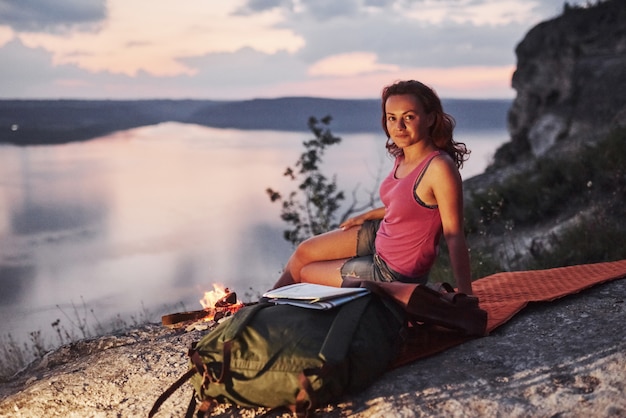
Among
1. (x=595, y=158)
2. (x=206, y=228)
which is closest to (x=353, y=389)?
(x=595, y=158)

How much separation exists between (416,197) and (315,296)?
0.85 meters

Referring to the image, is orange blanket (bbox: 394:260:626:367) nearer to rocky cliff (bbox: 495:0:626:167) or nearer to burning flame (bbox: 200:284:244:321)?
burning flame (bbox: 200:284:244:321)

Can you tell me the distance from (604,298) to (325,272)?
5.04ft

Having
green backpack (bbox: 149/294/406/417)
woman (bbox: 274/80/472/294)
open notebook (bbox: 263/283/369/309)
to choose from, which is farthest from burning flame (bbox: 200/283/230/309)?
green backpack (bbox: 149/294/406/417)

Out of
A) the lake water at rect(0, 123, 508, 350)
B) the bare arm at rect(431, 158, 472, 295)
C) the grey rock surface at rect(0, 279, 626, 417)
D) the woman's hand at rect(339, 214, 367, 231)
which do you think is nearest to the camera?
the grey rock surface at rect(0, 279, 626, 417)

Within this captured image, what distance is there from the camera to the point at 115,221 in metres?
30.5

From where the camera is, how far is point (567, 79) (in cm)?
1620

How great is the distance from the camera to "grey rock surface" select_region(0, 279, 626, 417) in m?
2.96

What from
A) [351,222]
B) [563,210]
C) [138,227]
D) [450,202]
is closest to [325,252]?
[351,222]

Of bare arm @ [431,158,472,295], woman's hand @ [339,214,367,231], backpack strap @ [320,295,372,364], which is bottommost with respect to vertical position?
backpack strap @ [320,295,372,364]

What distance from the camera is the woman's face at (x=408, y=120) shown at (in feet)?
12.9

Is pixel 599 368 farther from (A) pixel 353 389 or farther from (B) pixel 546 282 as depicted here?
(B) pixel 546 282

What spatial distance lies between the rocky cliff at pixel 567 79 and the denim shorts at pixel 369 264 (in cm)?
946

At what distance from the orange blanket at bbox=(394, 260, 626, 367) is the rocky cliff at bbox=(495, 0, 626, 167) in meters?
8.49
